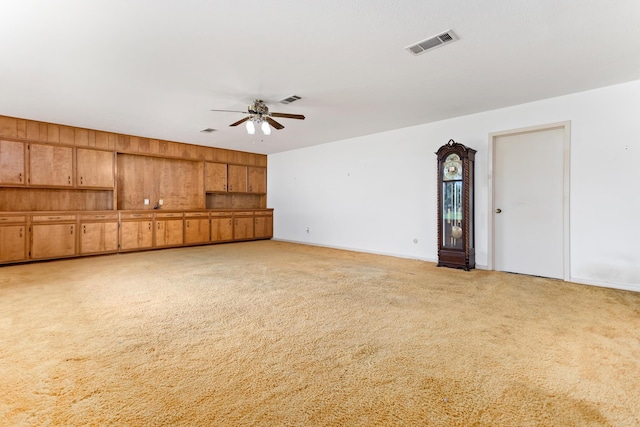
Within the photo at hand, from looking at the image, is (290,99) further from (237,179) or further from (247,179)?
(247,179)

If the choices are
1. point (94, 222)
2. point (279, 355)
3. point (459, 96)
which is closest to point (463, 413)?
point (279, 355)

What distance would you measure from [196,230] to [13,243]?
317 centimetres

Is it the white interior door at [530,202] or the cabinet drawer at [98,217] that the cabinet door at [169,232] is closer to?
the cabinet drawer at [98,217]

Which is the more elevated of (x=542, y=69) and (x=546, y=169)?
(x=542, y=69)

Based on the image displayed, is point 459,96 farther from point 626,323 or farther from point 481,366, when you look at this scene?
point 481,366

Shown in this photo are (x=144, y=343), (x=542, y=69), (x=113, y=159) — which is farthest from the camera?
(x=113, y=159)

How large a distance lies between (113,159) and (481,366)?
7.28 meters

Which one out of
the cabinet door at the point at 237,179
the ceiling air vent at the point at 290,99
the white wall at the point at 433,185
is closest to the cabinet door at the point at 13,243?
the cabinet door at the point at 237,179

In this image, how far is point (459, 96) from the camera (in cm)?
426

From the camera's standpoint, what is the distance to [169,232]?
7.11 meters

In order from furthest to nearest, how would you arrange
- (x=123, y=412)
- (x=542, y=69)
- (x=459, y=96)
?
(x=459, y=96), (x=542, y=69), (x=123, y=412)

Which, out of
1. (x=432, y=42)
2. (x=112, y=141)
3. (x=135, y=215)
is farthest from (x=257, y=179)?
(x=432, y=42)

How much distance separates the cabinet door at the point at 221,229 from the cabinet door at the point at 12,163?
3592 millimetres

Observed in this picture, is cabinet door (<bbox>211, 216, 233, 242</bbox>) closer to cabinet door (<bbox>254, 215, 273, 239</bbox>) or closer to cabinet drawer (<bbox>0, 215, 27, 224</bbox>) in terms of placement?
cabinet door (<bbox>254, 215, 273, 239</bbox>)
